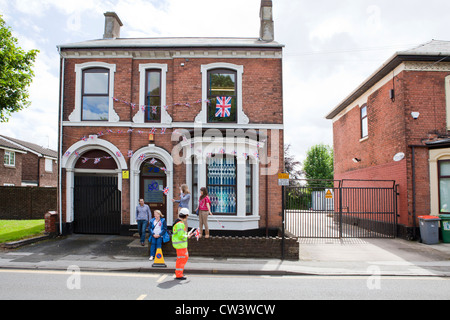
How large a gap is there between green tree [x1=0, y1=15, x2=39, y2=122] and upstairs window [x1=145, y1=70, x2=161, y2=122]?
21.0 feet

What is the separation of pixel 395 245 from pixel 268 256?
17.6 ft

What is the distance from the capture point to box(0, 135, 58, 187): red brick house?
26.6m

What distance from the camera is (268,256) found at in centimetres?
902

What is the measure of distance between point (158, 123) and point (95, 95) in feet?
9.27

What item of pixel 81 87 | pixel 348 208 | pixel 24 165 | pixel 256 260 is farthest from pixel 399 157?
pixel 24 165

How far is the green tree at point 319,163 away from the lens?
47188mm

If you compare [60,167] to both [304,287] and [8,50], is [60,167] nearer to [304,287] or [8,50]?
[8,50]

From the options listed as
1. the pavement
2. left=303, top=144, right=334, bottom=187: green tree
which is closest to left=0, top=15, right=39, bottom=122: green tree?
the pavement

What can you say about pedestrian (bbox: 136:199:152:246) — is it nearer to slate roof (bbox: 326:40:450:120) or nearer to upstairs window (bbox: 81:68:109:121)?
upstairs window (bbox: 81:68:109:121)

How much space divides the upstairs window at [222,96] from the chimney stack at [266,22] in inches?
95.9

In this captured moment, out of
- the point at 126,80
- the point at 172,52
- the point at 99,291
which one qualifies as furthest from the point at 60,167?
the point at 99,291

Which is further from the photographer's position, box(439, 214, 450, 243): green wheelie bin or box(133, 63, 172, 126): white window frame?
box(133, 63, 172, 126): white window frame

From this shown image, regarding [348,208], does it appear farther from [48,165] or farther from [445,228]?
[48,165]

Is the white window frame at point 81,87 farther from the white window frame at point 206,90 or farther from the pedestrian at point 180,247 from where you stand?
the pedestrian at point 180,247
